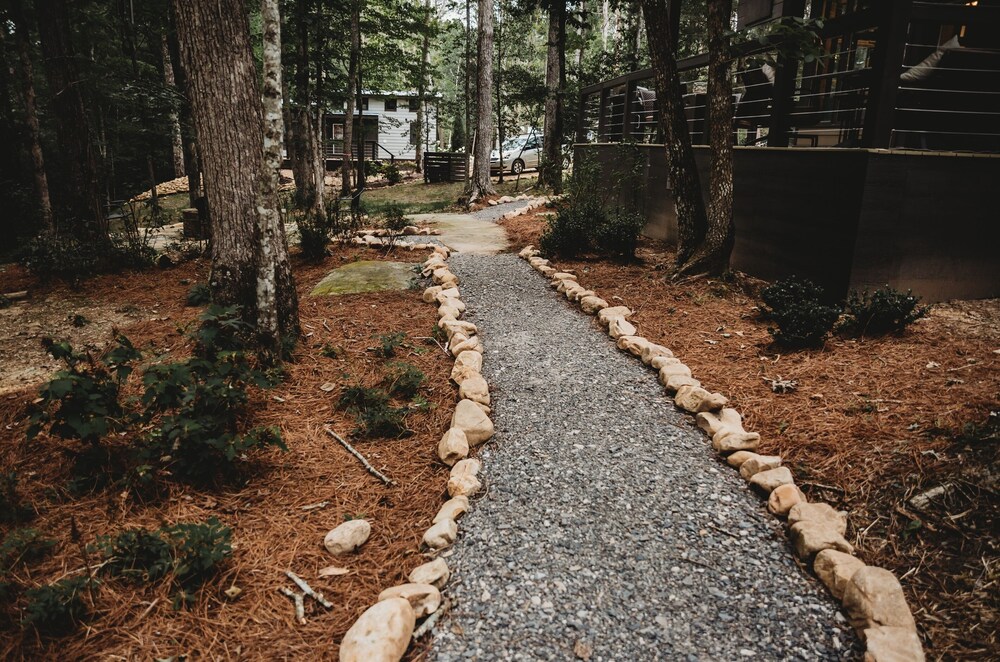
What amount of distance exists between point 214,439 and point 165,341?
257 cm

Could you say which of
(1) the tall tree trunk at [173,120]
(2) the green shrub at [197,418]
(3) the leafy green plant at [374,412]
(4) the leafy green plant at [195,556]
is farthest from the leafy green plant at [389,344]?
(1) the tall tree trunk at [173,120]

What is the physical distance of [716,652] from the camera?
6.33 feet

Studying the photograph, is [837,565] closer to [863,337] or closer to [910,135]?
[863,337]

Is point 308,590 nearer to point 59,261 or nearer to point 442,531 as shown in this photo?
point 442,531

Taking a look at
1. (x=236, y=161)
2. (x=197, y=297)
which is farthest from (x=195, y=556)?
(x=197, y=297)

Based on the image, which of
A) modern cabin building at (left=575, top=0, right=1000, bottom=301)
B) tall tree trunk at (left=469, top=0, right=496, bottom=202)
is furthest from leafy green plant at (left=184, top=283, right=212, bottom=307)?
tall tree trunk at (left=469, top=0, right=496, bottom=202)

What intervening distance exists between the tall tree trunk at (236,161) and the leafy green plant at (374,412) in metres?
0.80

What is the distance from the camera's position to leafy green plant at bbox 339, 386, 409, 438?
333cm

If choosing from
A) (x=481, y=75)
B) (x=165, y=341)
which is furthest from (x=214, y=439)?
(x=481, y=75)

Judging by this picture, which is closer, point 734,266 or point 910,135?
point 910,135

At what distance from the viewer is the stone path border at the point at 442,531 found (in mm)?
1901

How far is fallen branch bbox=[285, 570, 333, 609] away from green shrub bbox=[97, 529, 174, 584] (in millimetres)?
441

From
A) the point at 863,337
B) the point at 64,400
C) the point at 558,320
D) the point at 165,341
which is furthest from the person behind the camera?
the point at 558,320

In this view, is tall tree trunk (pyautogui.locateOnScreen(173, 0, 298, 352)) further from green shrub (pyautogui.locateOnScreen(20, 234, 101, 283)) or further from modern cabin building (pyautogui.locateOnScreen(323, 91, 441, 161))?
modern cabin building (pyautogui.locateOnScreen(323, 91, 441, 161))
